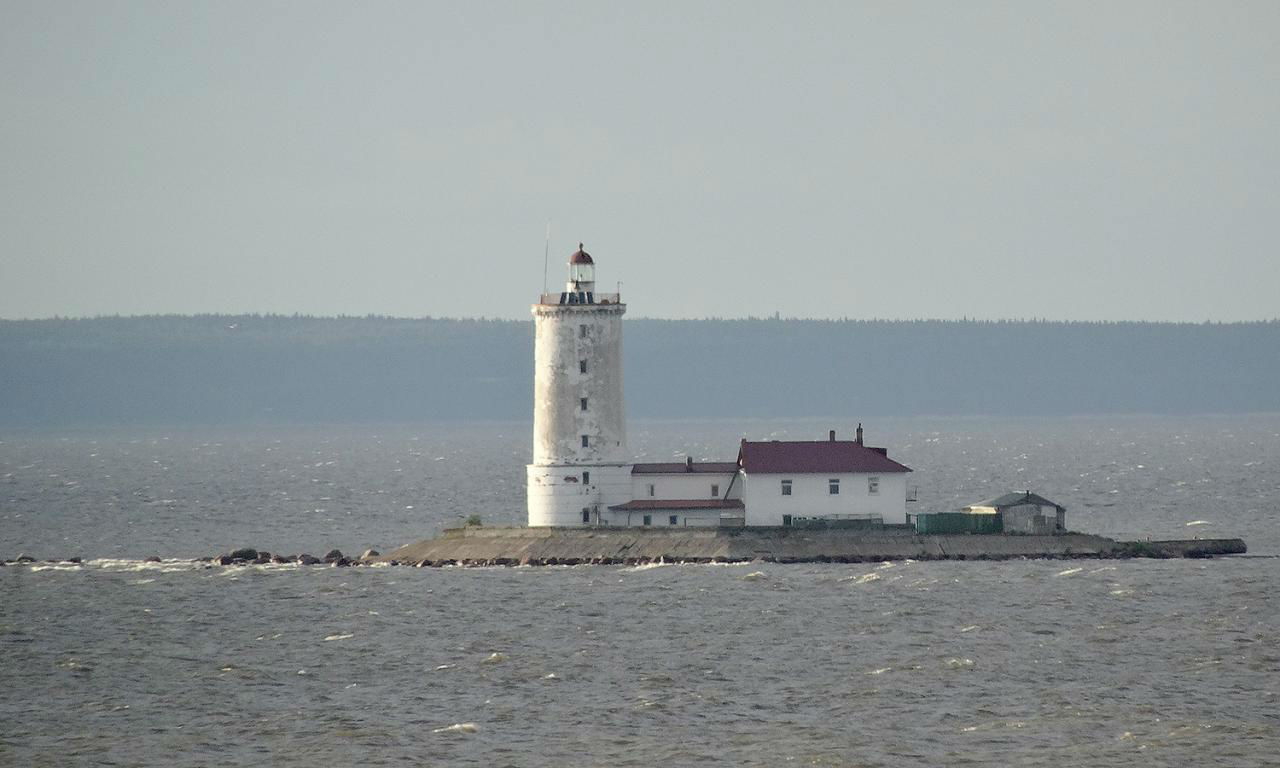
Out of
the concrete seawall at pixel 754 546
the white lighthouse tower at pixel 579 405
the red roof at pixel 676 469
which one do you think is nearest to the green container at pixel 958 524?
the concrete seawall at pixel 754 546

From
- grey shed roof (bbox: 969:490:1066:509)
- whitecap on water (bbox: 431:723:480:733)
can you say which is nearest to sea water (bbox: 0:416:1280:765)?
whitecap on water (bbox: 431:723:480:733)

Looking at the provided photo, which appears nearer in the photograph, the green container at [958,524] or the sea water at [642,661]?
the sea water at [642,661]

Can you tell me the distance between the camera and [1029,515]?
253 feet

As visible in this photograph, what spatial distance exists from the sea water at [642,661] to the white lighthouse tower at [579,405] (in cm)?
283

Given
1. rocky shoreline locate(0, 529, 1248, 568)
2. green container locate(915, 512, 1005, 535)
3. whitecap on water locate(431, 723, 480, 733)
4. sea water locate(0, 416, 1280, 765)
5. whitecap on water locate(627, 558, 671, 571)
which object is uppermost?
green container locate(915, 512, 1005, 535)

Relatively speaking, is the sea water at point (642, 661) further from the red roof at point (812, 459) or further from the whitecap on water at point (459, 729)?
the red roof at point (812, 459)

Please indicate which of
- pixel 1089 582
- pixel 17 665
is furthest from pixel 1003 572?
pixel 17 665

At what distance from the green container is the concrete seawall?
0.38 m

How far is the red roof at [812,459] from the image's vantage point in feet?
246

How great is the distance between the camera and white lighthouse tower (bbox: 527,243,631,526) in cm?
7519

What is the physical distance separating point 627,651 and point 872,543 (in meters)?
18.9

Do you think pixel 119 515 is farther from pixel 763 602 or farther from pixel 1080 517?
pixel 763 602

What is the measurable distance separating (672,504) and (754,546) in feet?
11.5

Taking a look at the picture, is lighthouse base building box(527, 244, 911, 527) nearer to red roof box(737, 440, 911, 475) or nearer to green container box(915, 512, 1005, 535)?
red roof box(737, 440, 911, 475)
